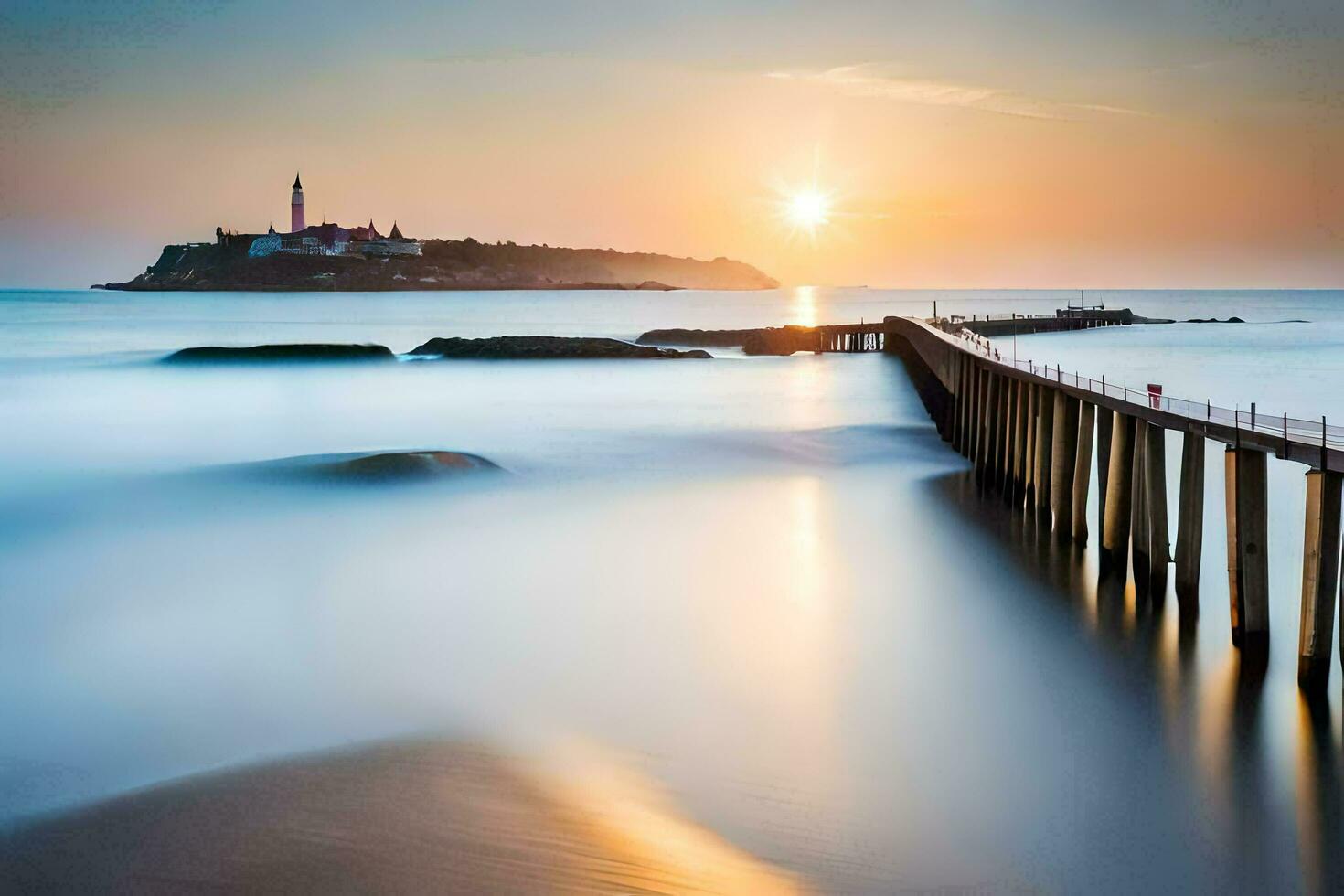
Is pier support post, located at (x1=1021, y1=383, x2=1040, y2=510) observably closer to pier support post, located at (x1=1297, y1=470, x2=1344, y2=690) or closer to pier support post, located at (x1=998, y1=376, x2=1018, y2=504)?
pier support post, located at (x1=998, y1=376, x2=1018, y2=504)

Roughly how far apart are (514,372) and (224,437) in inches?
1143

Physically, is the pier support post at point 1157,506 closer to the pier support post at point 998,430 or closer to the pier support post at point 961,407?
the pier support post at point 998,430

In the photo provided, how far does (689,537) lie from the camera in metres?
24.9

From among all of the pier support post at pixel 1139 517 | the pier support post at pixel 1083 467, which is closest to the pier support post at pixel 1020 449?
the pier support post at pixel 1083 467

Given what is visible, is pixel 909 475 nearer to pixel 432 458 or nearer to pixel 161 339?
pixel 432 458

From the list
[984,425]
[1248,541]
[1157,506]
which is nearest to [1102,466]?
[1157,506]

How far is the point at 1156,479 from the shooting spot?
668 inches

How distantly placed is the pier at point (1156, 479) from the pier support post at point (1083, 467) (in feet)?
0.07

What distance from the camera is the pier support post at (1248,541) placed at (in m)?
13.6

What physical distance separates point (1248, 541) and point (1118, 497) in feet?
15.5

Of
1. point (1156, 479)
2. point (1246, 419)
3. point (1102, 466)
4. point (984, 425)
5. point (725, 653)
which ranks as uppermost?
point (1246, 419)

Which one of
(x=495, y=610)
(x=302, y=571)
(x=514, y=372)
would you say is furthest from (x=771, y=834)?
(x=514, y=372)

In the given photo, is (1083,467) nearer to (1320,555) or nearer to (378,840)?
(1320,555)

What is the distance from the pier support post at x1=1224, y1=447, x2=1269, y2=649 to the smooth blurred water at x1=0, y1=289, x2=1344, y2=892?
0.53 m
